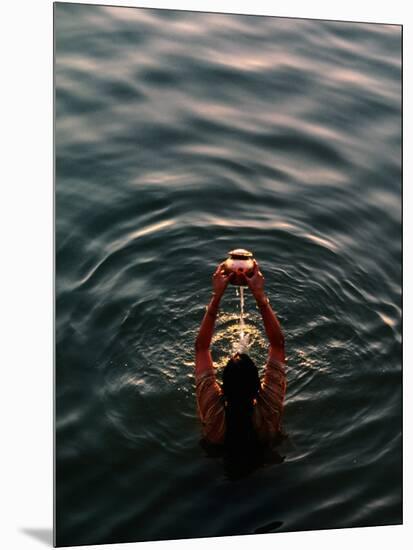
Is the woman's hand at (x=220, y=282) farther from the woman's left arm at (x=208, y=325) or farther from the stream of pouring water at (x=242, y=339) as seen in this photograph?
the stream of pouring water at (x=242, y=339)

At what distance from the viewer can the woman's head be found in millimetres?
5570

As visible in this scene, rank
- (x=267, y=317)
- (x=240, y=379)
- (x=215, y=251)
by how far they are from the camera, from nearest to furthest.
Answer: (x=240, y=379) < (x=267, y=317) < (x=215, y=251)

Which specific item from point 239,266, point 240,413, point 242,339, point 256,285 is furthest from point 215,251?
point 240,413

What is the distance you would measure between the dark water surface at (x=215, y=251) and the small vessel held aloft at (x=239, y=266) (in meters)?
1.04

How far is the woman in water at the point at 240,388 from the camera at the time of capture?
562 centimetres

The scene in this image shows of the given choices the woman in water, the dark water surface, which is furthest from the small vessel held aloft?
the dark water surface

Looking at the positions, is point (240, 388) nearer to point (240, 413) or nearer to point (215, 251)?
point (240, 413)

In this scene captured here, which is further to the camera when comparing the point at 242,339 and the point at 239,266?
the point at 242,339

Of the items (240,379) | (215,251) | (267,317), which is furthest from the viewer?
(215,251)

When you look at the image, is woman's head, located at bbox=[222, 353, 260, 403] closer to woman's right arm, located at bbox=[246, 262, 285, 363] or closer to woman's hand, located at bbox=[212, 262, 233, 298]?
woman's right arm, located at bbox=[246, 262, 285, 363]

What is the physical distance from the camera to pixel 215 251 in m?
7.02

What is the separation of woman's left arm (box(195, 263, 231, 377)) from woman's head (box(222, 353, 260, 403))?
0.21 m

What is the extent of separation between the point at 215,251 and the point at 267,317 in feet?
4.62

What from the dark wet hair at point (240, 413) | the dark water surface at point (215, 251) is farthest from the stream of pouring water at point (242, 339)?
the dark wet hair at point (240, 413)
